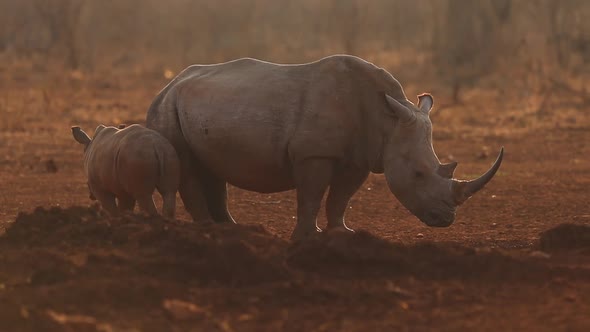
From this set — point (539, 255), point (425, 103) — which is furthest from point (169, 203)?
point (539, 255)

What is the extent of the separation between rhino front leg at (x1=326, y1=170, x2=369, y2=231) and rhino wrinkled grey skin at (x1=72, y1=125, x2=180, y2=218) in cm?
106

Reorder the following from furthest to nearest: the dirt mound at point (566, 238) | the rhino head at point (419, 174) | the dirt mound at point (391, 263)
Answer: the rhino head at point (419, 174) → the dirt mound at point (566, 238) → the dirt mound at point (391, 263)

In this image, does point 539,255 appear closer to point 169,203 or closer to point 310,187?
point 310,187

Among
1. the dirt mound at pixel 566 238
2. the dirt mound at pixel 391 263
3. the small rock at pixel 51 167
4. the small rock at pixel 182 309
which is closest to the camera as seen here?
the small rock at pixel 182 309

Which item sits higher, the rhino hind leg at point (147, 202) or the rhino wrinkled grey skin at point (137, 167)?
the rhino wrinkled grey skin at point (137, 167)

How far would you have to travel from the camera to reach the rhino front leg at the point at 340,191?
7363 mm

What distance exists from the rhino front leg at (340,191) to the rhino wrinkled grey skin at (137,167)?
1.06 metres

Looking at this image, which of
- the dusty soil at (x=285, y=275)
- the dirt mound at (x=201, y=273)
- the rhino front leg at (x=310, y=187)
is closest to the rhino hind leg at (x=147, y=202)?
the dusty soil at (x=285, y=275)

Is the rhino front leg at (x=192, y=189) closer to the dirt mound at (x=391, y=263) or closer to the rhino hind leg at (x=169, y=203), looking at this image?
the rhino hind leg at (x=169, y=203)

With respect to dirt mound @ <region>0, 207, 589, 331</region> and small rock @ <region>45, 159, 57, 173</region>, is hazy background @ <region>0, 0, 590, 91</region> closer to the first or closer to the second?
small rock @ <region>45, 159, 57, 173</region>

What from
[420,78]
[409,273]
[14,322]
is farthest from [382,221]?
[420,78]

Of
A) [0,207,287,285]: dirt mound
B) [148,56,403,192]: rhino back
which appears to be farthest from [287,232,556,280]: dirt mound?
[148,56,403,192]: rhino back

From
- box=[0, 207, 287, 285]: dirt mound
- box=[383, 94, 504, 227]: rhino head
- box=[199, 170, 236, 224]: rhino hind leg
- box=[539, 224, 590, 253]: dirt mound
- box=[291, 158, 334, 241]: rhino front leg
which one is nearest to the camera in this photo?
box=[0, 207, 287, 285]: dirt mound

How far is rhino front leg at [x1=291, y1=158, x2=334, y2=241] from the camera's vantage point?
7.04 m
